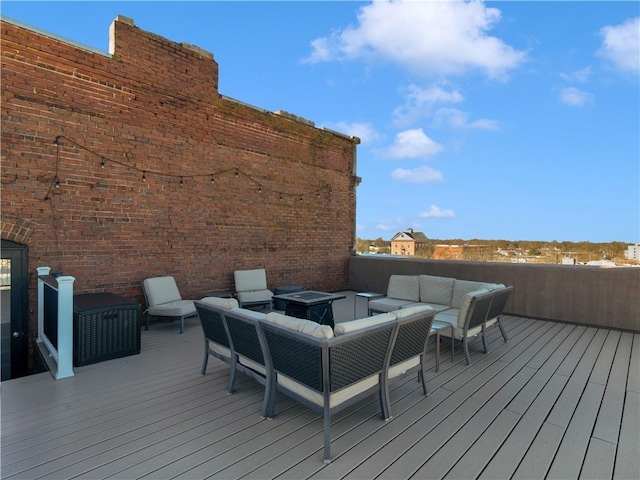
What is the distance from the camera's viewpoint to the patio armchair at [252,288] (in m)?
6.01

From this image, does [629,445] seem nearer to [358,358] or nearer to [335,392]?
[358,358]

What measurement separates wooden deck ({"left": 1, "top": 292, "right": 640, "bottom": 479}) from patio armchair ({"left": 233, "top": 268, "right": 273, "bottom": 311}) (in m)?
2.33

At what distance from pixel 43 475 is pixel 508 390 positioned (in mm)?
3569

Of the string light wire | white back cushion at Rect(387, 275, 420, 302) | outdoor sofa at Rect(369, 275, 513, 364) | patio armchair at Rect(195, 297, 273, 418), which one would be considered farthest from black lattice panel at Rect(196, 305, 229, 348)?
white back cushion at Rect(387, 275, 420, 302)

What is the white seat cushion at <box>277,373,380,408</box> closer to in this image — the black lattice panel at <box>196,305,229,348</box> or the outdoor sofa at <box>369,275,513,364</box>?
the black lattice panel at <box>196,305,229,348</box>

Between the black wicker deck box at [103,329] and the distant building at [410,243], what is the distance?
684 cm

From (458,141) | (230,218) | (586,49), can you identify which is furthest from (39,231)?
(458,141)

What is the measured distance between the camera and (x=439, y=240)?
870 cm

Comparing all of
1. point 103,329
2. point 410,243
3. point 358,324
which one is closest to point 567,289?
point 410,243

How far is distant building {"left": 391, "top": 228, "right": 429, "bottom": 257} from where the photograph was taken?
28.5 ft

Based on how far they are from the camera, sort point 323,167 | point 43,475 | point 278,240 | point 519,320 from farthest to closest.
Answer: point 323,167 < point 278,240 < point 519,320 < point 43,475

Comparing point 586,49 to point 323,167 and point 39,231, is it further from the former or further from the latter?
point 39,231

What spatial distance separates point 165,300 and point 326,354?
162 inches

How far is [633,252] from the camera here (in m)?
5.86
